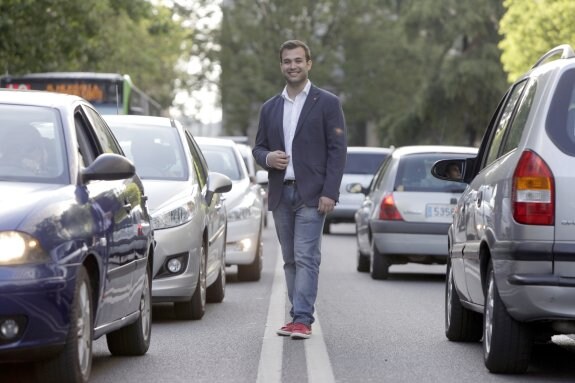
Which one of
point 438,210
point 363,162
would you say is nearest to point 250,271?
point 438,210

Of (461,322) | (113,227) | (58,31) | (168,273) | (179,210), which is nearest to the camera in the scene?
(113,227)

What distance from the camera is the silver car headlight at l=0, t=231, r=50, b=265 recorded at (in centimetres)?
698

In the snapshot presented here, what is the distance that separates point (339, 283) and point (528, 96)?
8.33 meters

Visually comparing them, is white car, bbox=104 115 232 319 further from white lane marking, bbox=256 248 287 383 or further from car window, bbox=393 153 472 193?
car window, bbox=393 153 472 193

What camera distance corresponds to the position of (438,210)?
56.5ft

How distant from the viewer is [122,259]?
8.54 meters

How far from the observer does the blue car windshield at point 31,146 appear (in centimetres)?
804

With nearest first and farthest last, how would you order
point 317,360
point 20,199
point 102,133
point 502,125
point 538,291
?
point 20,199 < point 538,291 < point 102,133 < point 317,360 < point 502,125

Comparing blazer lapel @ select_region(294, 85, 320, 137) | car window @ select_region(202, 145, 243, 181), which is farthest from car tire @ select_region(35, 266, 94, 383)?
car window @ select_region(202, 145, 243, 181)

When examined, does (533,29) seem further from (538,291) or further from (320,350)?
(538,291)

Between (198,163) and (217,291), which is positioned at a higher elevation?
(198,163)

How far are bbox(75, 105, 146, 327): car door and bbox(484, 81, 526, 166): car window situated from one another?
2.14 m

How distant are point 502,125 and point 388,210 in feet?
25.8

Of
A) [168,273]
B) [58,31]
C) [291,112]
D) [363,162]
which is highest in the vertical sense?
[58,31]
